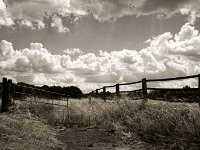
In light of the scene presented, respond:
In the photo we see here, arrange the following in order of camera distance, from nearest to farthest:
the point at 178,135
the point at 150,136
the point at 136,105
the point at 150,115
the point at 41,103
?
1. the point at 178,135
2. the point at 150,136
3. the point at 150,115
4. the point at 136,105
5. the point at 41,103

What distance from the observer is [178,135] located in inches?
267

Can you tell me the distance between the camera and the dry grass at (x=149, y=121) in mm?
6520

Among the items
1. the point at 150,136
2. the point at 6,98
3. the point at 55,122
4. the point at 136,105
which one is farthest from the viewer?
the point at 6,98

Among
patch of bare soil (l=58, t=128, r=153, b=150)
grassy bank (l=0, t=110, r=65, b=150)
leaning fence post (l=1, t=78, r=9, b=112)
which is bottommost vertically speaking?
patch of bare soil (l=58, t=128, r=153, b=150)

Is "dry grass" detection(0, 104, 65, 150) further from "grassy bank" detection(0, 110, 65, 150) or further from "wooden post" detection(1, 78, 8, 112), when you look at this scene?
"wooden post" detection(1, 78, 8, 112)

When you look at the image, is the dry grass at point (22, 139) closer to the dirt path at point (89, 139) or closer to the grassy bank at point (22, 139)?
the grassy bank at point (22, 139)

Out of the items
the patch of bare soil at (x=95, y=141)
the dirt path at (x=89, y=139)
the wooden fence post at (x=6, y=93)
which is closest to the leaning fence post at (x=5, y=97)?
the wooden fence post at (x=6, y=93)

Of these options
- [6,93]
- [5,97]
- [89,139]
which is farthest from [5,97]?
[89,139]

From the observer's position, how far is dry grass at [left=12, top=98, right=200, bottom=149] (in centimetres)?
652

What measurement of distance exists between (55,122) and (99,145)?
386 cm

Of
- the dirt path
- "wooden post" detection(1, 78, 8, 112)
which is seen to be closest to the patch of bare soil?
the dirt path

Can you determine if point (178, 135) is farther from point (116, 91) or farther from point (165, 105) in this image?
point (116, 91)

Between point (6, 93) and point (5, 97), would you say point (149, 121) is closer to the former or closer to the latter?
point (5, 97)

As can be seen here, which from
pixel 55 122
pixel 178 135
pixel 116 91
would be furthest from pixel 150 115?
pixel 116 91
